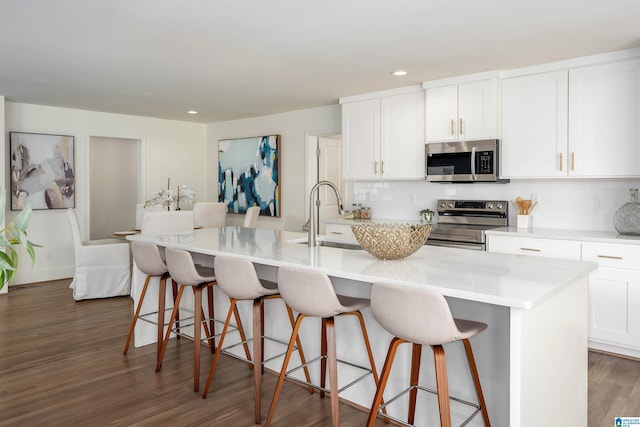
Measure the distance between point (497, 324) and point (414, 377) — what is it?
19.4 inches

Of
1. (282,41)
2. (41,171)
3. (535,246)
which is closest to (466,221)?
(535,246)

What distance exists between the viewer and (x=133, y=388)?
9.85 ft

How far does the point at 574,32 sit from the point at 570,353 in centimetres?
224

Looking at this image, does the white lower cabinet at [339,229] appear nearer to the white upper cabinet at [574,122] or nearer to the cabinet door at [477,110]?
the cabinet door at [477,110]

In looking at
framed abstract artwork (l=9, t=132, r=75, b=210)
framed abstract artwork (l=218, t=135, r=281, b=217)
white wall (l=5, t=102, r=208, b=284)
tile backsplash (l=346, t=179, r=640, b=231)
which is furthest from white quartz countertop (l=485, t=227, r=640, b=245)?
framed abstract artwork (l=9, t=132, r=75, b=210)

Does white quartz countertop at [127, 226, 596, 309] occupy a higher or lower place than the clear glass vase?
lower

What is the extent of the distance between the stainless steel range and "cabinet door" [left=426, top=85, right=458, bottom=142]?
74cm

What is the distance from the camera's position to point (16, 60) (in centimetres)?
395

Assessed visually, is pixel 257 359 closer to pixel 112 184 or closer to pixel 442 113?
pixel 442 113

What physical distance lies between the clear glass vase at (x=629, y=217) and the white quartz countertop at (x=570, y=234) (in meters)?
0.07

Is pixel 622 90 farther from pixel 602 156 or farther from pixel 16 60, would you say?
pixel 16 60

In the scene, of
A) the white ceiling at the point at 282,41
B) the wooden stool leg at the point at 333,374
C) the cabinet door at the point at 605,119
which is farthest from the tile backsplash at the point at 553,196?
the wooden stool leg at the point at 333,374

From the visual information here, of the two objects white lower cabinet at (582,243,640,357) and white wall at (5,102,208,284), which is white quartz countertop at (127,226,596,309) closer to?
white lower cabinet at (582,243,640,357)

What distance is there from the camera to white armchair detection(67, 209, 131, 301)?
5227mm
